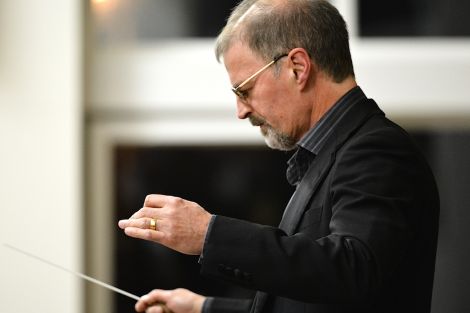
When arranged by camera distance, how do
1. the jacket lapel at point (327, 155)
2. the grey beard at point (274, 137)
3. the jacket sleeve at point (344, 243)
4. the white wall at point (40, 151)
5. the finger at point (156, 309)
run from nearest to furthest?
the jacket sleeve at point (344, 243) → the jacket lapel at point (327, 155) → the grey beard at point (274, 137) → the finger at point (156, 309) → the white wall at point (40, 151)

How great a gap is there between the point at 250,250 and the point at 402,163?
238mm

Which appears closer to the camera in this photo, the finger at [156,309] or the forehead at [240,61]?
the forehead at [240,61]

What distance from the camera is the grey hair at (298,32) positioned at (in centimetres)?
130

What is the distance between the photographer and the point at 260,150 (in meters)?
2.65

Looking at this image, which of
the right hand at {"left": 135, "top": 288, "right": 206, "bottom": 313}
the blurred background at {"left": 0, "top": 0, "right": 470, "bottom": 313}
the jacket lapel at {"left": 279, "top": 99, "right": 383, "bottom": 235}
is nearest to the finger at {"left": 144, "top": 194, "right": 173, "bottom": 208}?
the jacket lapel at {"left": 279, "top": 99, "right": 383, "bottom": 235}

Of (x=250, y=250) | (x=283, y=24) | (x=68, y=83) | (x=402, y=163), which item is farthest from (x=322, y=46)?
(x=68, y=83)

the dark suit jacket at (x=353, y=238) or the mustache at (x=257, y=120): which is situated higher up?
the mustache at (x=257, y=120)

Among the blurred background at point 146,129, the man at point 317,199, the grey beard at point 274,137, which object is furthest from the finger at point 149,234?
the blurred background at point 146,129

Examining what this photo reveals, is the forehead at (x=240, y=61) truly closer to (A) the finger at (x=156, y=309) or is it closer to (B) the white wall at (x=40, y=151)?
(A) the finger at (x=156, y=309)

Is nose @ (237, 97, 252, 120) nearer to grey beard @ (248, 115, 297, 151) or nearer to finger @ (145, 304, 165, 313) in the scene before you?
grey beard @ (248, 115, 297, 151)

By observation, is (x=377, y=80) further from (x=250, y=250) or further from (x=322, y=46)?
(x=250, y=250)

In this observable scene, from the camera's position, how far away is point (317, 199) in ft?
4.05

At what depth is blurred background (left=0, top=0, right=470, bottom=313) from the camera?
2465 mm

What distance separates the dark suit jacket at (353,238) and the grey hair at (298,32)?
0.11 m
